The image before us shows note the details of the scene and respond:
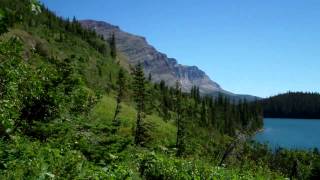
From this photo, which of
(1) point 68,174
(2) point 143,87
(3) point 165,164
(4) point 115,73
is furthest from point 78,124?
(4) point 115,73

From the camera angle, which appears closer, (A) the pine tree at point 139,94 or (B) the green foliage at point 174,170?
(B) the green foliage at point 174,170

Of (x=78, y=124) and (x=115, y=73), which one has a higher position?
(x=115, y=73)

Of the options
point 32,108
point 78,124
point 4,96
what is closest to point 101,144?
point 78,124

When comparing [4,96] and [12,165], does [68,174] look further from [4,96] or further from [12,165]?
[4,96]

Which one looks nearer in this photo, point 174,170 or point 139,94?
point 174,170

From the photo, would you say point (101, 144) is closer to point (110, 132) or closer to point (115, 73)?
point (110, 132)

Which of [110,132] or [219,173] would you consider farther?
[110,132]

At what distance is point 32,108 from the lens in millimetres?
18344

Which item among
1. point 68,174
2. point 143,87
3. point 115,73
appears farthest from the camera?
point 115,73

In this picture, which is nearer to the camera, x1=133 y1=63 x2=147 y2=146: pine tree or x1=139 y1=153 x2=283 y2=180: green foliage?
x1=139 y1=153 x2=283 y2=180: green foliage

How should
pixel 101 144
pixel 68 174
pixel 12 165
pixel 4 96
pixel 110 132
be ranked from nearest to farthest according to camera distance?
pixel 12 165
pixel 68 174
pixel 4 96
pixel 101 144
pixel 110 132

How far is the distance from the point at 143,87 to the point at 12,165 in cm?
7409

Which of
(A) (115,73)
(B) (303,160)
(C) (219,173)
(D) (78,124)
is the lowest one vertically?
(B) (303,160)

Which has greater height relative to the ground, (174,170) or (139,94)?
(139,94)
